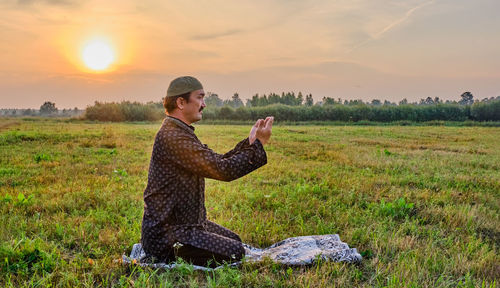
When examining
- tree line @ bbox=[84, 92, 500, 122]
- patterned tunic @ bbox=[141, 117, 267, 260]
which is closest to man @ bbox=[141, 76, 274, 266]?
patterned tunic @ bbox=[141, 117, 267, 260]

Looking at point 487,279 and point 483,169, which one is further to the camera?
point 483,169

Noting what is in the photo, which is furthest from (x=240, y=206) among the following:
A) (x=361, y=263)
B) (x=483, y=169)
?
(x=483, y=169)

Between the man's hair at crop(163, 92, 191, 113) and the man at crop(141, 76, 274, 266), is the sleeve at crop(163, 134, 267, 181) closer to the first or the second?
the man at crop(141, 76, 274, 266)

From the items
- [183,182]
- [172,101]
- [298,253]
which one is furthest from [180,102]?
[298,253]

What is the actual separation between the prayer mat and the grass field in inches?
4.1

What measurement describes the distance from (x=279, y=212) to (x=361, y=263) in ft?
6.19

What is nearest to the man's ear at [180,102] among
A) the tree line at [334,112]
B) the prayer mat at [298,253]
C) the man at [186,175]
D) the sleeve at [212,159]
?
the man at [186,175]

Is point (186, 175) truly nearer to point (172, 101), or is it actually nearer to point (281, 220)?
point (172, 101)

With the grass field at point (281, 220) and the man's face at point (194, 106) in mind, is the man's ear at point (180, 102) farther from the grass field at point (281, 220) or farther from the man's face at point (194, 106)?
the grass field at point (281, 220)

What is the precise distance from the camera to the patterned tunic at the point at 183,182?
3.17 m

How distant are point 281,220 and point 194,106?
2.58 metres

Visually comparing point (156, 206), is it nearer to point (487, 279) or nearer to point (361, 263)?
point (361, 263)

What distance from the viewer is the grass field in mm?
3438

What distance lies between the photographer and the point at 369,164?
33.0 feet
